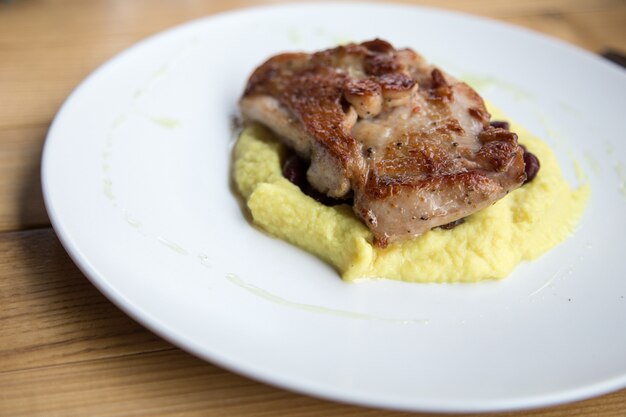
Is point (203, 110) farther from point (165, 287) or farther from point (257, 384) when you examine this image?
point (257, 384)

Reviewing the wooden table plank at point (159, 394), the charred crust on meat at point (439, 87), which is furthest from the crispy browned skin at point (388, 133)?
the wooden table plank at point (159, 394)

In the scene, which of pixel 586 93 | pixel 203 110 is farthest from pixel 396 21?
pixel 203 110

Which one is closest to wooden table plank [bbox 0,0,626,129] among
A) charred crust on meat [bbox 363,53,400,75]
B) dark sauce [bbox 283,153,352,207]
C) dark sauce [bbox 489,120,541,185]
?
dark sauce [bbox 283,153,352,207]

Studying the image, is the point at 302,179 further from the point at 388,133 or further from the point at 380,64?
the point at 380,64

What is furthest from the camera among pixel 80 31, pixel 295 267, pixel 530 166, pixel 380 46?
pixel 80 31

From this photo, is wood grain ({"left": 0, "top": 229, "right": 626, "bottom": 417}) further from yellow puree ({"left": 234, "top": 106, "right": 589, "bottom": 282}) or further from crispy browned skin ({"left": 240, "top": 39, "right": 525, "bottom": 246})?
crispy browned skin ({"left": 240, "top": 39, "right": 525, "bottom": 246})

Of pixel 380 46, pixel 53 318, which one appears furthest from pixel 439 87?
pixel 53 318
